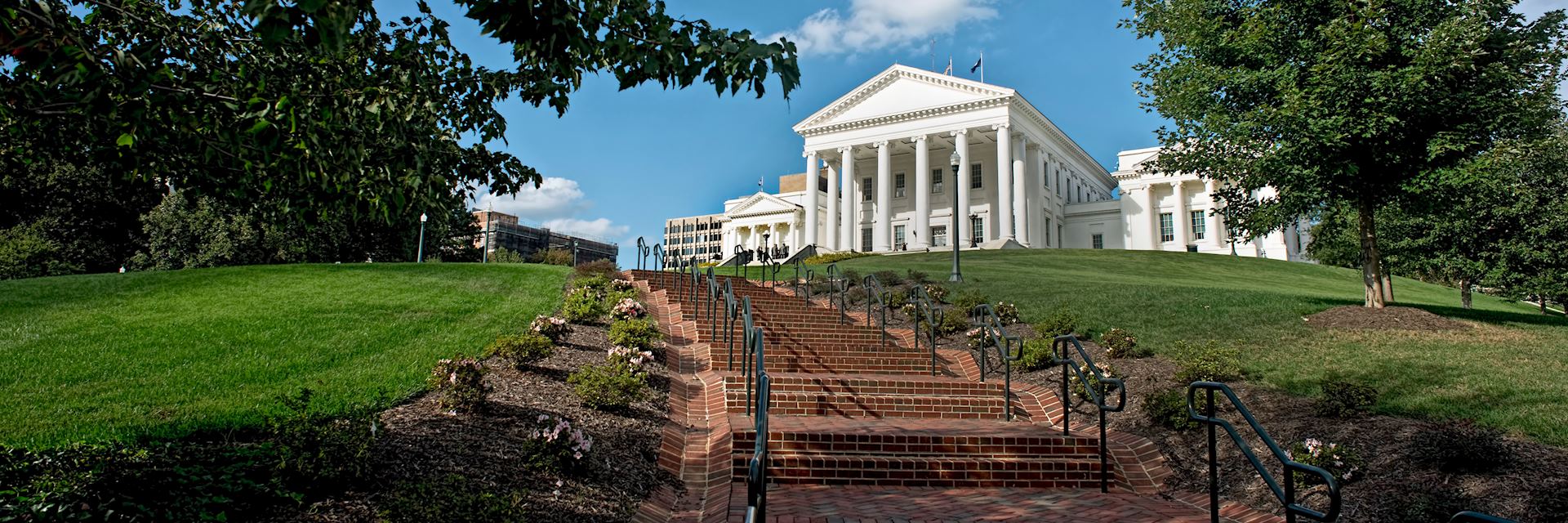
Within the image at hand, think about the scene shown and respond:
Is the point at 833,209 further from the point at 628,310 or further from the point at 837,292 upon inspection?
the point at 628,310

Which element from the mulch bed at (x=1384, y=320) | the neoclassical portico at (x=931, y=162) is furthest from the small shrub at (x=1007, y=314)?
the neoclassical portico at (x=931, y=162)

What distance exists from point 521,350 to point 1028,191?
1873 inches

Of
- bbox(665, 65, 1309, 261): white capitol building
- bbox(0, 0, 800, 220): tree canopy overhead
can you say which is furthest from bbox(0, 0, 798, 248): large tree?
bbox(665, 65, 1309, 261): white capitol building

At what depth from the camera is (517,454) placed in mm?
5434

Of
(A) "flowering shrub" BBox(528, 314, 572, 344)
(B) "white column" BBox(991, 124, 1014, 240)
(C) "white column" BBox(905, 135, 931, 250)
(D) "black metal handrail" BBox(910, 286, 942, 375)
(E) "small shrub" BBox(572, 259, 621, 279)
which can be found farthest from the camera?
(C) "white column" BBox(905, 135, 931, 250)

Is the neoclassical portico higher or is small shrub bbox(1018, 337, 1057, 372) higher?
the neoclassical portico

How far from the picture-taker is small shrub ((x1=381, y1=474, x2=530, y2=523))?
3.75 meters

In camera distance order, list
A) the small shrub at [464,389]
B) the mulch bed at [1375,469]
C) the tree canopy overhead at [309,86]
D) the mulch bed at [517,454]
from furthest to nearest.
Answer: the small shrub at [464,389] → the mulch bed at [1375,469] → the mulch bed at [517,454] → the tree canopy overhead at [309,86]

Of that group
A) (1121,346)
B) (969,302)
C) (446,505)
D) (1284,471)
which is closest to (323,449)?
(446,505)

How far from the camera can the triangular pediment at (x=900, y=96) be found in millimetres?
48562

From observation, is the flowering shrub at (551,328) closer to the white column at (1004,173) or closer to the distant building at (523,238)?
the white column at (1004,173)

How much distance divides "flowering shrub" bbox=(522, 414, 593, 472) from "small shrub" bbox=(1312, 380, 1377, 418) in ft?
21.9

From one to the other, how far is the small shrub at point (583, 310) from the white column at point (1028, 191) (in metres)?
39.1

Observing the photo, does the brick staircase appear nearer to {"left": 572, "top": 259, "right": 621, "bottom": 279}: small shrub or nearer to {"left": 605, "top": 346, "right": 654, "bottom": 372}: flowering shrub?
{"left": 605, "top": 346, "right": 654, "bottom": 372}: flowering shrub
